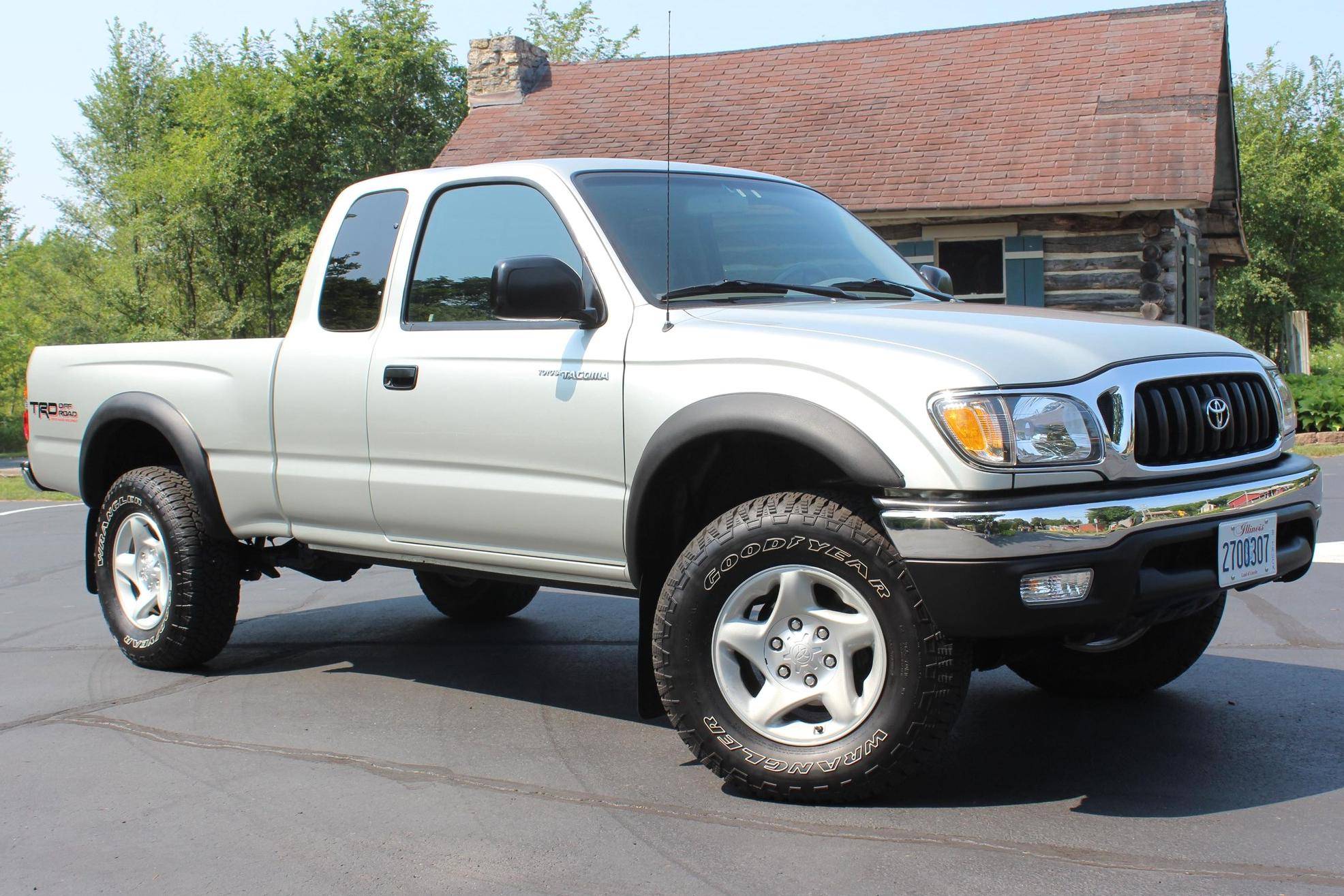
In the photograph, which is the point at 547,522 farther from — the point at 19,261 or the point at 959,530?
the point at 19,261

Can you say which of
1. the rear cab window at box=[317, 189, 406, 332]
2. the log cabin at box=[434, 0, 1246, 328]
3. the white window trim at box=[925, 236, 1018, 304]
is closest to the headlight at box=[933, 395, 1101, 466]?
the rear cab window at box=[317, 189, 406, 332]

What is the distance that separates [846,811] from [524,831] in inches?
36.5

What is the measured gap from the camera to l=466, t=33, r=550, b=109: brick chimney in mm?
23359

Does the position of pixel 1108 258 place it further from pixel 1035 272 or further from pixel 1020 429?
pixel 1020 429

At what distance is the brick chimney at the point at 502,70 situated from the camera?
23.4 metres

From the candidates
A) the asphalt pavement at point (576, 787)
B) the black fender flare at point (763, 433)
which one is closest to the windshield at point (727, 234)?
the black fender flare at point (763, 433)

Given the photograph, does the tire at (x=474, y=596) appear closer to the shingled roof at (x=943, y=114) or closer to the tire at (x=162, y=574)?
the tire at (x=162, y=574)

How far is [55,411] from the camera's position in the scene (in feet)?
21.3

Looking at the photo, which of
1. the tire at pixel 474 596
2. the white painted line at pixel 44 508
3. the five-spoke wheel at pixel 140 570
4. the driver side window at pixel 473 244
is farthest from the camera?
the white painted line at pixel 44 508

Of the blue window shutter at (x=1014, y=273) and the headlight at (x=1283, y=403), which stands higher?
the blue window shutter at (x=1014, y=273)

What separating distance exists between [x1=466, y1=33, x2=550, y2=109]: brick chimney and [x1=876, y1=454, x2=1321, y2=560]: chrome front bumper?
21020mm

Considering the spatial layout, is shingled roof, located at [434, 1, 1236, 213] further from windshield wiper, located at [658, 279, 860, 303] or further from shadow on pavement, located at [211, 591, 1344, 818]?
windshield wiper, located at [658, 279, 860, 303]

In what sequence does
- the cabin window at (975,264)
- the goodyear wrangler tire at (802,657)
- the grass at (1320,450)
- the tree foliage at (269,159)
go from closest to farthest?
the goodyear wrangler tire at (802,657) < the grass at (1320,450) < the cabin window at (975,264) < the tree foliage at (269,159)

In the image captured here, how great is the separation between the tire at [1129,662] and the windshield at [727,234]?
60.6 inches
